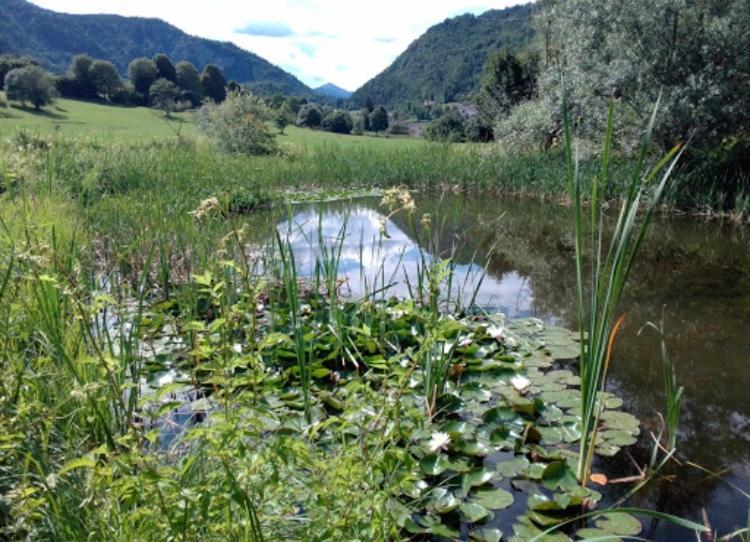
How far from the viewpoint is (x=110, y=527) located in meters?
1.50

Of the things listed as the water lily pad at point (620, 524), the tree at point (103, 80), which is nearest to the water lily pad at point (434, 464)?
the water lily pad at point (620, 524)

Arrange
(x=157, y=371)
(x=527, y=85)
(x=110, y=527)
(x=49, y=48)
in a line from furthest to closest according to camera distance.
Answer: (x=49, y=48)
(x=527, y=85)
(x=157, y=371)
(x=110, y=527)

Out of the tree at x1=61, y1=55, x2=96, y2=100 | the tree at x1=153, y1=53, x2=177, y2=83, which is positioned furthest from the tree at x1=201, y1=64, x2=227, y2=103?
the tree at x1=61, y1=55, x2=96, y2=100

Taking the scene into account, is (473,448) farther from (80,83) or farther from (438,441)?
(80,83)

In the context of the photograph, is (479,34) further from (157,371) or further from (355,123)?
(157,371)

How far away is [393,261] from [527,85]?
72.7ft

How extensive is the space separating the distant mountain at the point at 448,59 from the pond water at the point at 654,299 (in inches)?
2126

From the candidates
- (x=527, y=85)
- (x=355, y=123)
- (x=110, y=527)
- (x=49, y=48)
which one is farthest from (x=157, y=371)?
(x=49, y=48)

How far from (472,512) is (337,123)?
39236 mm

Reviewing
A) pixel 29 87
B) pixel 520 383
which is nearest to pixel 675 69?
pixel 520 383

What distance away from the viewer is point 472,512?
2.24 metres

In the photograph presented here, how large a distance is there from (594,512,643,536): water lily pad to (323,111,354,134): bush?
3848 centimetres

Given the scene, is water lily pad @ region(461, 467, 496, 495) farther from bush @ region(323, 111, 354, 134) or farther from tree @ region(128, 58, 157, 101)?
tree @ region(128, 58, 157, 101)

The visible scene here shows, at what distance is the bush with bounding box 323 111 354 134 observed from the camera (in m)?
39.8
